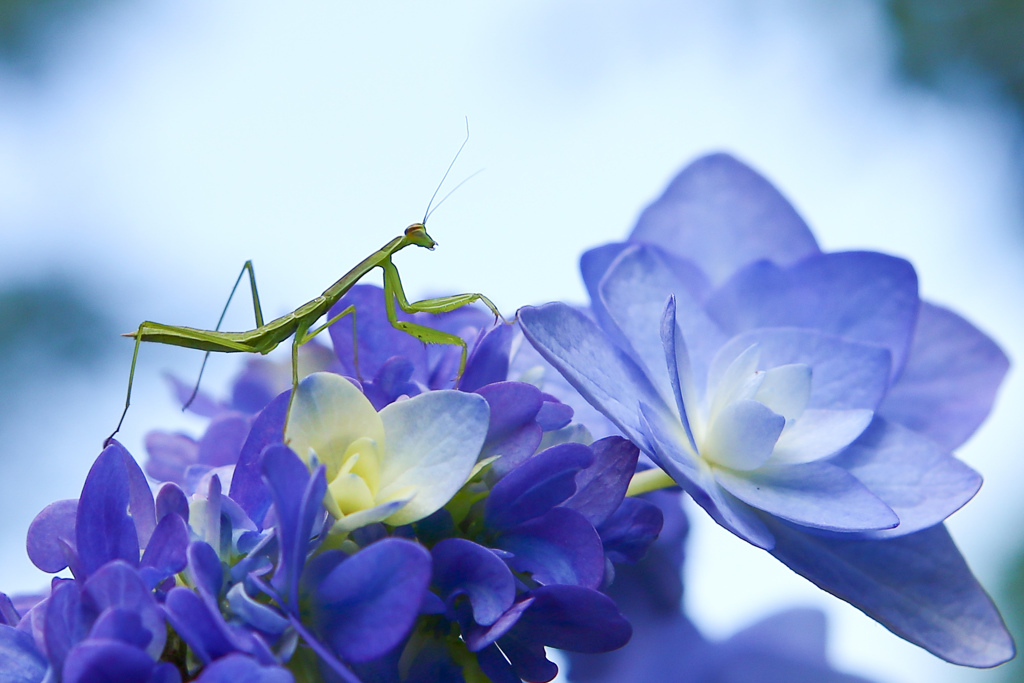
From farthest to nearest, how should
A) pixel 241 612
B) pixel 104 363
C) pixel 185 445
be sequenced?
pixel 104 363 → pixel 185 445 → pixel 241 612

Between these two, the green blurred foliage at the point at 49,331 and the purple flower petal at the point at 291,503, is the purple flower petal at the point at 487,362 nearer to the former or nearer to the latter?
the purple flower petal at the point at 291,503

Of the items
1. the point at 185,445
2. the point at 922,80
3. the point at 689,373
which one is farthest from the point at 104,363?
the point at 922,80

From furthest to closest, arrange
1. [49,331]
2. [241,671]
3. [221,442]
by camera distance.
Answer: [49,331], [221,442], [241,671]

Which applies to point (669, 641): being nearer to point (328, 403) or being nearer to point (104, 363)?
point (328, 403)

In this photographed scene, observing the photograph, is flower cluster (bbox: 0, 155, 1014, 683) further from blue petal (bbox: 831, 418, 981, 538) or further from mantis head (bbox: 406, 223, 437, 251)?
mantis head (bbox: 406, 223, 437, 251)

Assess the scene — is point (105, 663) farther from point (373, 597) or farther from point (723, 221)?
point (723, 221)

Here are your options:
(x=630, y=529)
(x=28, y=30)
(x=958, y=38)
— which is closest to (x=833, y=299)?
(x=630, y=529)

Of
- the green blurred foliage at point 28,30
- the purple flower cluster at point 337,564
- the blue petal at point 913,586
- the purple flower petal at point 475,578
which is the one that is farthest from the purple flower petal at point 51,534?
the green blurred foliage at point 28,30
